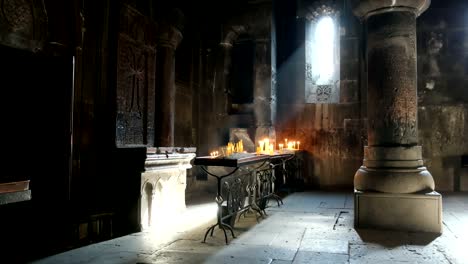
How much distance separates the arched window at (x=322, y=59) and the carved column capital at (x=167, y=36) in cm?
408

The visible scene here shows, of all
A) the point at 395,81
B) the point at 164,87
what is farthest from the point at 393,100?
the point at 164,87

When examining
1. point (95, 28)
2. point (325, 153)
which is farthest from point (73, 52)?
point (325, 153)

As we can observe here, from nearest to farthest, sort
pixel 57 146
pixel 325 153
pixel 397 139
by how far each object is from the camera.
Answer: pixel 57 146
pixel 397 139
pixel 325 153

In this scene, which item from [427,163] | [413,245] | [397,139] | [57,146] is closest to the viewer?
[413,245]

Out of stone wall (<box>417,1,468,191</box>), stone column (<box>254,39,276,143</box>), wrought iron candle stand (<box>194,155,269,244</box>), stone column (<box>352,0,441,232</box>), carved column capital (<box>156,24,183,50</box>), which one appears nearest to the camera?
wrought iron candle stand (<box>194,155,269,244</box>)

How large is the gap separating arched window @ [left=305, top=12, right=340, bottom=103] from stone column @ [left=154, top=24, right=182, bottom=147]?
413cm

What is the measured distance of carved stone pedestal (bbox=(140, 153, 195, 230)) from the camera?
4.72m

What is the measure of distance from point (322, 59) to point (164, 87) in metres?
4.97

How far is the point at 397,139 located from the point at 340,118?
4873mm

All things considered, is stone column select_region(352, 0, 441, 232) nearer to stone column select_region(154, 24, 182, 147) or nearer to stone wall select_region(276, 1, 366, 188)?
stone column select_region(154, 24, 182, 147)

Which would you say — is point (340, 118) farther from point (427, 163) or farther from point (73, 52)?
point (73, 52)

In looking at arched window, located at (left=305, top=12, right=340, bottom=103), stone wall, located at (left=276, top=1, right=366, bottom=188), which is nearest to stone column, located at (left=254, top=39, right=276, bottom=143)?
stone wall, located at (left=276, top=1, right=366, bottom=188)

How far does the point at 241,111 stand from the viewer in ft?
31.4

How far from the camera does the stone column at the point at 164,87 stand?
23.6ft
